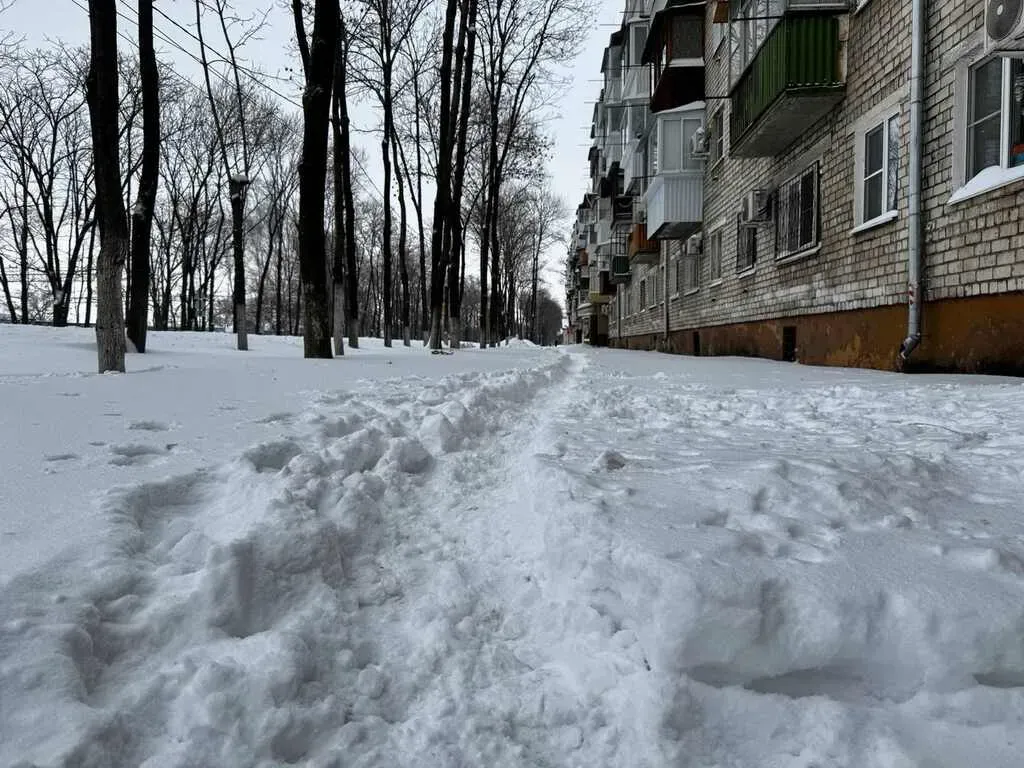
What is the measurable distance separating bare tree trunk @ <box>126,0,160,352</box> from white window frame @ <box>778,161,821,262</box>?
10.5m

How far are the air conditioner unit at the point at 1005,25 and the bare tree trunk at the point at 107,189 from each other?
8.27m

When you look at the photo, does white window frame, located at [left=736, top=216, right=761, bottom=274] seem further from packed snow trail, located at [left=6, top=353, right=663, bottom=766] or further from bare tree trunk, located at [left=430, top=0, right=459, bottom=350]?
packed snow trail, located at [left=6, top=353, right=663, bottom=766]

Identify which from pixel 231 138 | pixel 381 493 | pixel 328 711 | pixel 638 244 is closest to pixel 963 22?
pixel 381 493

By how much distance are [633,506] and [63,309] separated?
100.0 feet

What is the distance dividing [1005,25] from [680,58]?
12.8 meters

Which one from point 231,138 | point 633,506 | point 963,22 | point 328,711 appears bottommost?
point 328,711

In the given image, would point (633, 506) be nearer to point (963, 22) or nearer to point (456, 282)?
point (963, 22)

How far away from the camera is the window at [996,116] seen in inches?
246

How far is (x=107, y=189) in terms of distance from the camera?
732cm

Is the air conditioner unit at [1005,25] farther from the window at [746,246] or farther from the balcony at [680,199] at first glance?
the balcony at [680,199]

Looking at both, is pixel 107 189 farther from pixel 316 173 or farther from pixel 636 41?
pixel 636 41

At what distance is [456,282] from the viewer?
19.3m

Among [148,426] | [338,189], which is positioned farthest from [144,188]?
[148,426]

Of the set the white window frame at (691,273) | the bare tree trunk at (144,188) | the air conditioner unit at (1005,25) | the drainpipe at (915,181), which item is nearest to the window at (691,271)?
the white window frame at (691,273)
